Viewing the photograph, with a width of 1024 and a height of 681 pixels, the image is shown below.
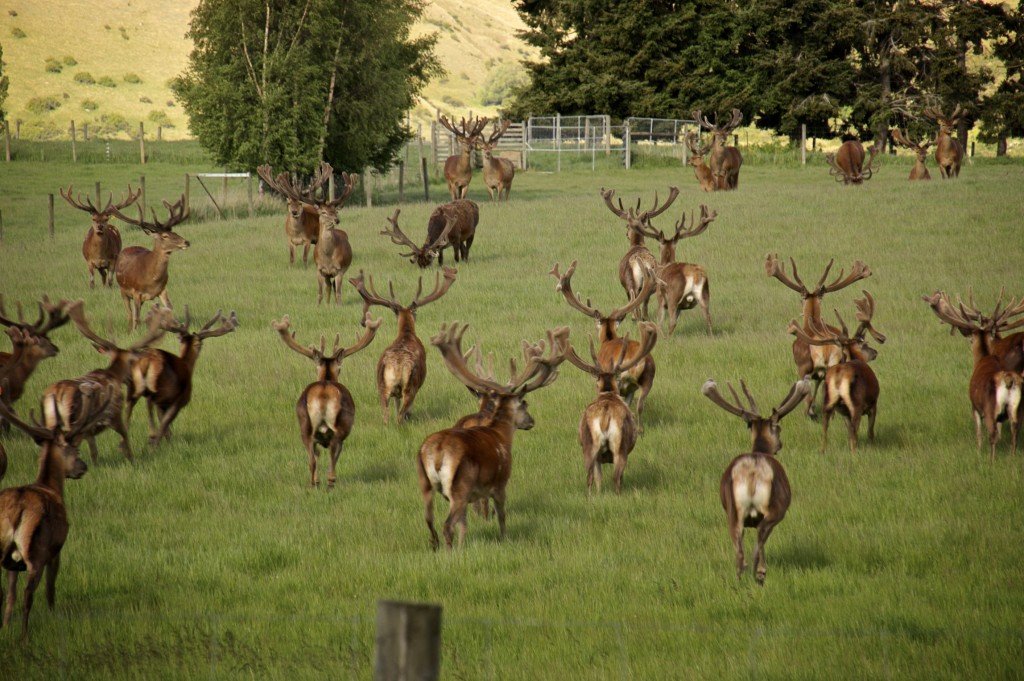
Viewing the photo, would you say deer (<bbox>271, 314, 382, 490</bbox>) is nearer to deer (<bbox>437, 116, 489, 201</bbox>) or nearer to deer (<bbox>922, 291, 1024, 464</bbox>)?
deer (<bbox>922, 291, 1024, 464</bbox>)

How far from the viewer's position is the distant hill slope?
7919 centimetres

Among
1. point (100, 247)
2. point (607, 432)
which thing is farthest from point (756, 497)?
point (100, 247)

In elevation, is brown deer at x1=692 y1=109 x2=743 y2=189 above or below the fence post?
above

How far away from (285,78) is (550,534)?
28.6 meters

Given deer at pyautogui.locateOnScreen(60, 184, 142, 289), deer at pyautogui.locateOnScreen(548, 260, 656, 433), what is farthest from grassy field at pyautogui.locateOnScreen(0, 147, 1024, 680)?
deer at pyautogui.locateOnScreen(60, 184, 142, 289)

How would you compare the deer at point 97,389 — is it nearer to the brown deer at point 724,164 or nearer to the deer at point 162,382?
the deer at point 162,382

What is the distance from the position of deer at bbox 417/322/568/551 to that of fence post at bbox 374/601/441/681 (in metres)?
4.28

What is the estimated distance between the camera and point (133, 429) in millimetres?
12562

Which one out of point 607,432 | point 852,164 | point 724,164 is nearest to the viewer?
point 607,432

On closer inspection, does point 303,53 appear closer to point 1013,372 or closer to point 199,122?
point 199,122

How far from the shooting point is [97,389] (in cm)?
1005

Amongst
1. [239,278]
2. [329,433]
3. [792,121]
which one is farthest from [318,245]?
[792,121]

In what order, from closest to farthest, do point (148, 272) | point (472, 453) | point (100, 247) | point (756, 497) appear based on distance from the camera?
1. point (756, 497)
2. point (472, 453)
3. point (148, 272)
4. point (100, 247)

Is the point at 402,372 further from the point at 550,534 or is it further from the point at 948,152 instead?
the point at 948,152
